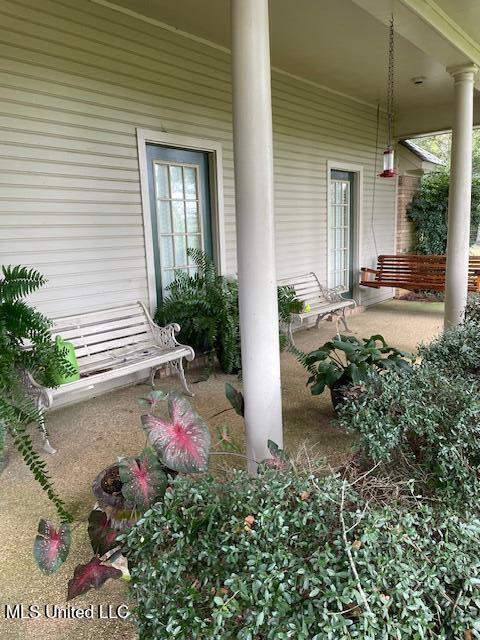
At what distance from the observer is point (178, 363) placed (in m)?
3.57

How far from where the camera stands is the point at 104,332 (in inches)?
140

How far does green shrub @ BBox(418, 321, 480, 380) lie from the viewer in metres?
2.33

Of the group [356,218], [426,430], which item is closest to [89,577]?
[426,430]

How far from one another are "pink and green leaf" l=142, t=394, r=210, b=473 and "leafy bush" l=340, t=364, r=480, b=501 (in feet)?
1.92

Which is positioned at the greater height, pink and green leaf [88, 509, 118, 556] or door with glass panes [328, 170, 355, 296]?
door with glass panes [328, 170, 355, 296]

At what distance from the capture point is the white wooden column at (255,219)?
1980 mm

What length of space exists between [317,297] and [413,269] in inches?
83.7

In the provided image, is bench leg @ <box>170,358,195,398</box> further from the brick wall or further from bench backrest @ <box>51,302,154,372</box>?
the brick wall

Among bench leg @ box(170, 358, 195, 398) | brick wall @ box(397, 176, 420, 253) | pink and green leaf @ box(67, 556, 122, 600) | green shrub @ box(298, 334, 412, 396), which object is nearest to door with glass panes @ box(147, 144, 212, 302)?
bench leg @ box(170, 358, 195, 398)

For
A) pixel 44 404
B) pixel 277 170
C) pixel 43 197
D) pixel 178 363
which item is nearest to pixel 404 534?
pixel 44 404

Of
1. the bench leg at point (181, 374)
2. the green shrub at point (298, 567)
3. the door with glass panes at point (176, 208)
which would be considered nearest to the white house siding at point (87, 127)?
the door with glass panes at point (176, 208)

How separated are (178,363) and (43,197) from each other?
1549 millimetres

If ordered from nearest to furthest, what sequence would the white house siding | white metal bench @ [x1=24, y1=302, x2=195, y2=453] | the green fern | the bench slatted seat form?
1. the green fern
2. the white house siding
3. white metal bench @ [x1=24, y1=302, x2=195, y2=453]
4. the bench slatted seat

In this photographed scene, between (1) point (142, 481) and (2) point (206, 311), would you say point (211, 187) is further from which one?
(1) point (142, 481)
